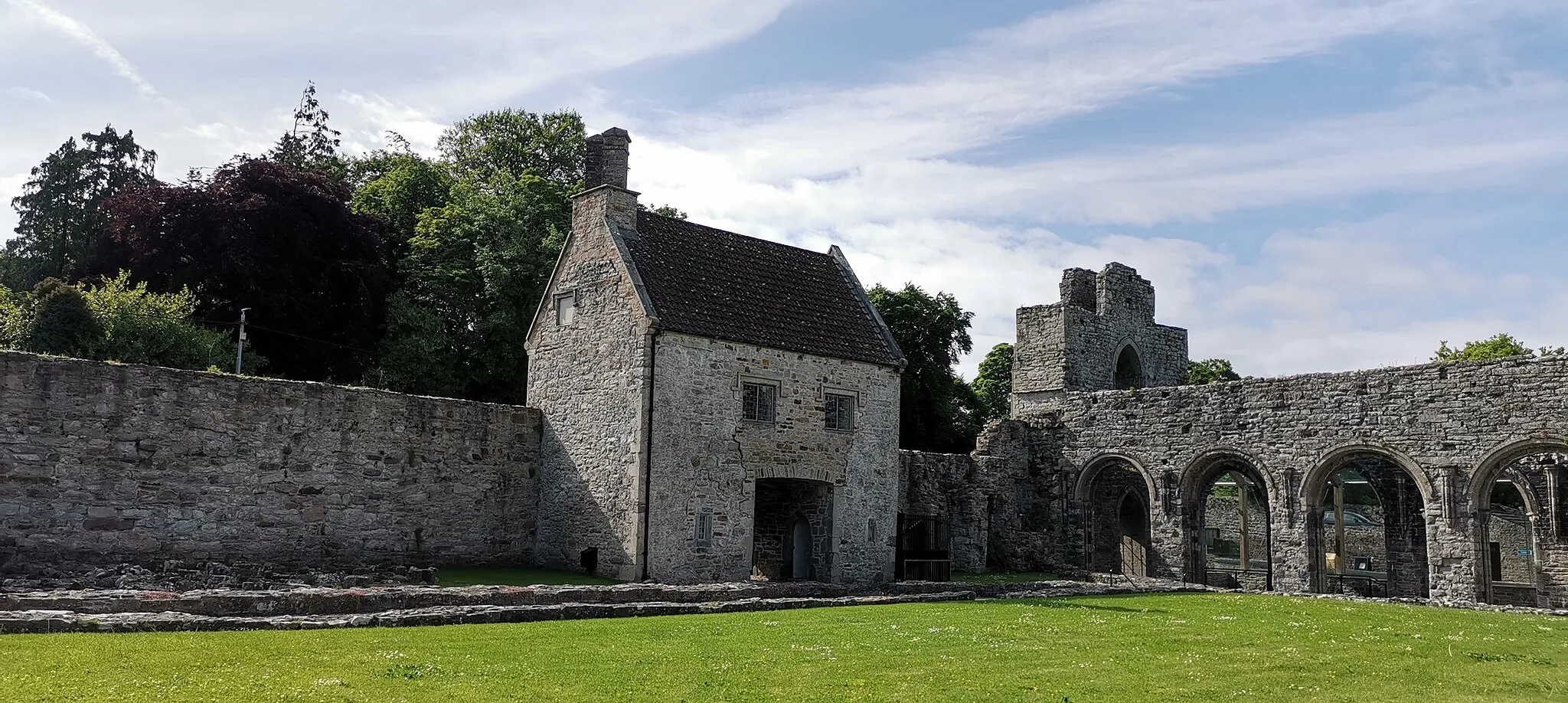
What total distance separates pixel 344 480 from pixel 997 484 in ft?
55.9

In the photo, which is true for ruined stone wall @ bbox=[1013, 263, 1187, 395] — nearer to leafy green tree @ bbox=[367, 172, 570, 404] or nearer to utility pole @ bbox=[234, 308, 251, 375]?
leafy green tree @ bbox=[367, 172, 570, 404]

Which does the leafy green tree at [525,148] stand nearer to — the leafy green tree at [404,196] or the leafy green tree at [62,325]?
the leafy green tree at [404,196]

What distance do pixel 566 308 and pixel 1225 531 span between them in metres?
33.6

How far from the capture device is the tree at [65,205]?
41.7 meters

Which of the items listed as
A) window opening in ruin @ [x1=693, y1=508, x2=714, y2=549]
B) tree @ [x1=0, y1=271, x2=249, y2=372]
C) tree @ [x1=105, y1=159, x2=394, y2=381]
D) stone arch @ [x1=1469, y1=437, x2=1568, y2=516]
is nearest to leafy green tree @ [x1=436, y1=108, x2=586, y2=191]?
tree @ [x1=105, y1=159, x2=394, y2=381]

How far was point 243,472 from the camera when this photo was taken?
2069 centimetres

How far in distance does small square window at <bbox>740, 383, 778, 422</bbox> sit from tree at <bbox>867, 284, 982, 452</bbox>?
56.3ft

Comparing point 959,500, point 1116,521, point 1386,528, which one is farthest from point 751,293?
point 1386,528

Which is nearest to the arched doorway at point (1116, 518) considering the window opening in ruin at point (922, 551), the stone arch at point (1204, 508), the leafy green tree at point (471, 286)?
the stone arch at point (1204, 508)

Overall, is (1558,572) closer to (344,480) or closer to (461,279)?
(344,480)

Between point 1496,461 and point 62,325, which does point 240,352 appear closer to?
point 62,325

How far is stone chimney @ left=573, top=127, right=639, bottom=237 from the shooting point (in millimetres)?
25688

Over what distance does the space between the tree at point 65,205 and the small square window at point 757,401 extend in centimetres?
2714

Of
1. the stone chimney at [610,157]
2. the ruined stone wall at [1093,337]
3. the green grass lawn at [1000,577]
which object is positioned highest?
the stone chimney at [610,157]
